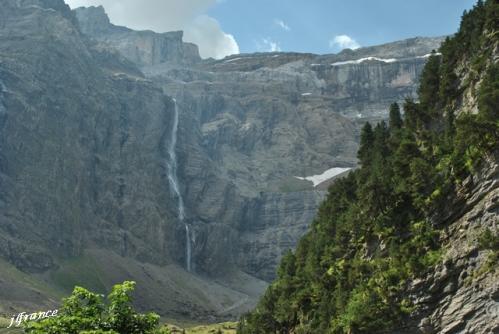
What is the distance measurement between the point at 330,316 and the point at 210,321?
132380 mm

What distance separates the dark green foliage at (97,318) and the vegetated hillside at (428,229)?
829 inches

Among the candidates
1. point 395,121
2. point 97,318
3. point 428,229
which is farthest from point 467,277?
point 395,121

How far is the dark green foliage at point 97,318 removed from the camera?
1672cm

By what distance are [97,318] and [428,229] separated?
25831 millimetres

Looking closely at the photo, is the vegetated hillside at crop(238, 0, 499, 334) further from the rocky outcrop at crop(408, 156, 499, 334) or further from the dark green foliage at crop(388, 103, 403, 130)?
the dark green foliage at crop(388, 103, 403, 130)

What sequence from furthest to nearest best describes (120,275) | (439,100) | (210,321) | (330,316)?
(120,275), (210,321), (439,100), (330,316)

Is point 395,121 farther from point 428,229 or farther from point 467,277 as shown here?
point 467,277

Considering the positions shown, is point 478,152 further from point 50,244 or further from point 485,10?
point 50,244

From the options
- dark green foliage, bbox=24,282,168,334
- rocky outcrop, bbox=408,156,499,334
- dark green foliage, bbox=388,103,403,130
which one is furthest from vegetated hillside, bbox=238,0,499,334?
dark green foliage, bbox=24,282,168,334

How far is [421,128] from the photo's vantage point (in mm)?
47844

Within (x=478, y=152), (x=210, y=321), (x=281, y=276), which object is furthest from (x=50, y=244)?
(x=478, y=152)

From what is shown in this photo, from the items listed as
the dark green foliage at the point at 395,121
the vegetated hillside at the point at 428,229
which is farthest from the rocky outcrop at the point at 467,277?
the dark green foliage at the point at 395,121

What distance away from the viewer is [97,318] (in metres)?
17.5

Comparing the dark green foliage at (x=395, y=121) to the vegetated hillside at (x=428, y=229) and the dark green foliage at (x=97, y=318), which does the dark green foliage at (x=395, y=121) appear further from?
the dark green foliage at (x=97, y=318)
